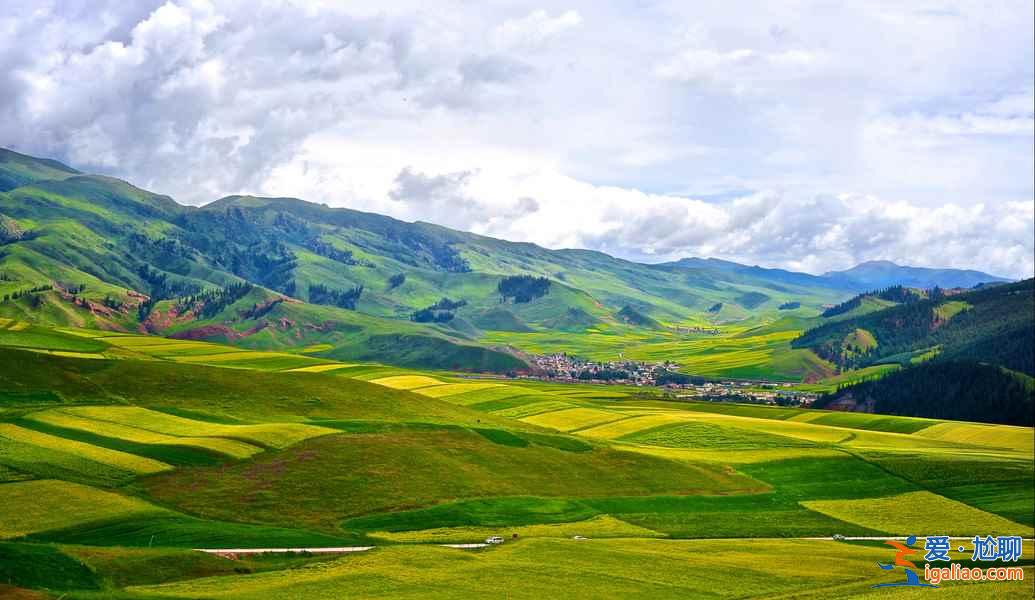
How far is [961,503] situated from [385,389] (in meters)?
98.6

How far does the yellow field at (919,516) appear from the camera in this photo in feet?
347

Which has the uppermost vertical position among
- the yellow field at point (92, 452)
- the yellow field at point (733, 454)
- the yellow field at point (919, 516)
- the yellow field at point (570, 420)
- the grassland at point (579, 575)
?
the yellow field at point (92, 452)

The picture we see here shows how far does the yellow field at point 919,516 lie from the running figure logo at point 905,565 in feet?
21.1

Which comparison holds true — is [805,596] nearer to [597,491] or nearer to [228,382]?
[597,491]

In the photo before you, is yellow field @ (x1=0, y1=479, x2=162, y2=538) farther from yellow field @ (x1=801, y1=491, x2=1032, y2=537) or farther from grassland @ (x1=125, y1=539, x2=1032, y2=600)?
yellow field @ (x1=801, y1=491, x2=1032, y2=537)

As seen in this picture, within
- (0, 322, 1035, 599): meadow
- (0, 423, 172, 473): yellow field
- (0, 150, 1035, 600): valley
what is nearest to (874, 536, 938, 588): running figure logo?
(0, 150, 1035, 600): valley

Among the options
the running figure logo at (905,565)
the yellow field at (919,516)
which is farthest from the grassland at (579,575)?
the yellow field at (919,516)

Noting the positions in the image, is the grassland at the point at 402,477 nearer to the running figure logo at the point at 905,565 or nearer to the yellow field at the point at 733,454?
the yellow field at the point at 733,454

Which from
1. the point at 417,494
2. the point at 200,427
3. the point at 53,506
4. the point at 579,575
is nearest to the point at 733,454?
the point at 417,494

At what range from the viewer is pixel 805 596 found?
72.8m

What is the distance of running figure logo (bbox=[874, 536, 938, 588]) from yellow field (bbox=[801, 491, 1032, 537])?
644 cm

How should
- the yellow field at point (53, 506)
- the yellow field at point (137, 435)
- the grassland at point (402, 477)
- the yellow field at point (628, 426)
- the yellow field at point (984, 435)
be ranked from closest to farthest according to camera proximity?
the yellow field at point (53, 506) < the grassland at point (402, 477) < the yellow field at point (137, 435) < the yellow field at point (984, 435) < the yellow field at point (628, 426)

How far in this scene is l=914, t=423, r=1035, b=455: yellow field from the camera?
169 m

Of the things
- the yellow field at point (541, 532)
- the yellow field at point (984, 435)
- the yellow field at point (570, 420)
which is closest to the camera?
the yellow field at point (541, 532)
